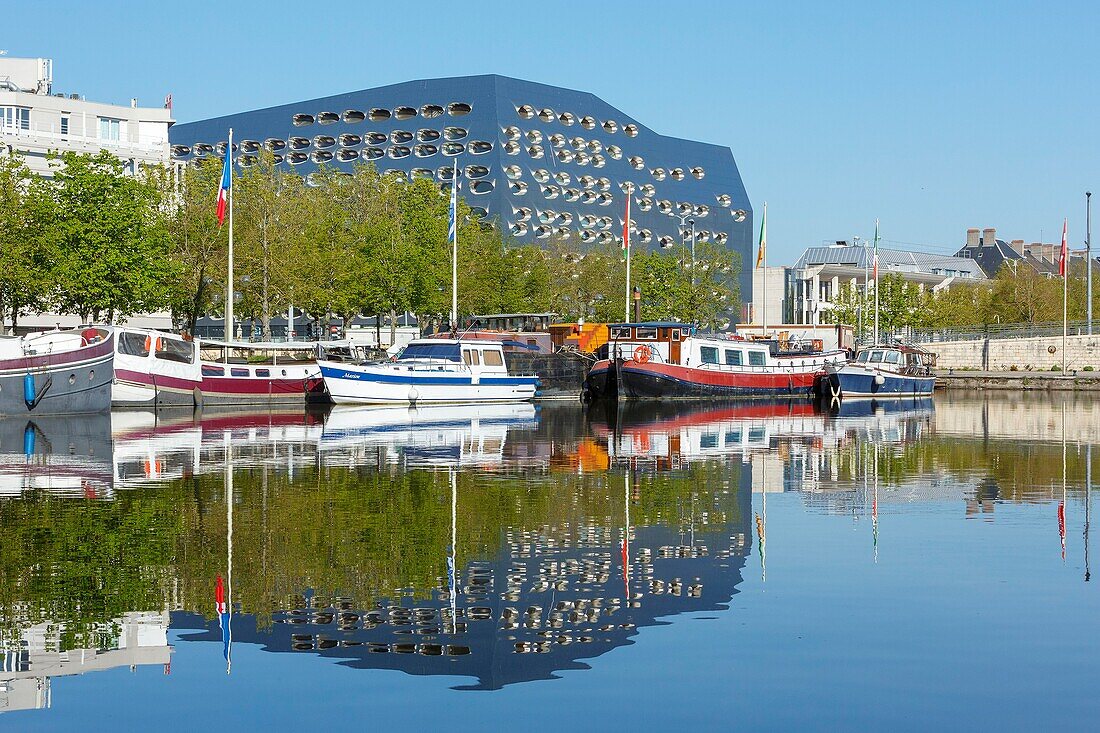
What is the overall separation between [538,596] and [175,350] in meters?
37.1

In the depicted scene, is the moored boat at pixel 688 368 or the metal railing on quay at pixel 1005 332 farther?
the metal railing on quay at pixel 1005 332

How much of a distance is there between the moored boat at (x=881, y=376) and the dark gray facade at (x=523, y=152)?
63404 mm

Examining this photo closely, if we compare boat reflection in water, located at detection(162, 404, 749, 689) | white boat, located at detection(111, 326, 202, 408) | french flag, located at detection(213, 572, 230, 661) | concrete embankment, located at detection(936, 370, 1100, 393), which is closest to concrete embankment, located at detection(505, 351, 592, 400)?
white boat, located at detection(111, 326, 202, 408)

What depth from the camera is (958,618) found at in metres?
12.9

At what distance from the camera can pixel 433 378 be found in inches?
2076

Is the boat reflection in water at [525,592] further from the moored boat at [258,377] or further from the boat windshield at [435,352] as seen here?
the boat windshield at [435,352]

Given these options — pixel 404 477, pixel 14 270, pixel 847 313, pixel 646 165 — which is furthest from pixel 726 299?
pixel 404 477

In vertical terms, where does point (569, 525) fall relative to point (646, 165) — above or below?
below

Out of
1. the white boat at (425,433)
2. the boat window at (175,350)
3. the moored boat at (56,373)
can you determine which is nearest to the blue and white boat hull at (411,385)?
the white boat at (425,433)

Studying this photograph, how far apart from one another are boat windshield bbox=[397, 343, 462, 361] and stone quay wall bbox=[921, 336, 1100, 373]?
58809 millimetres

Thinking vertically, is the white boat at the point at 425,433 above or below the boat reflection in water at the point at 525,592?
above

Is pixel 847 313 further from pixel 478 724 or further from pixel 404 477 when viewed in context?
pixel 478 724

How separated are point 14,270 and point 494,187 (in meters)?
82.8

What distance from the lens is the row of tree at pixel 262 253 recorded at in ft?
184
